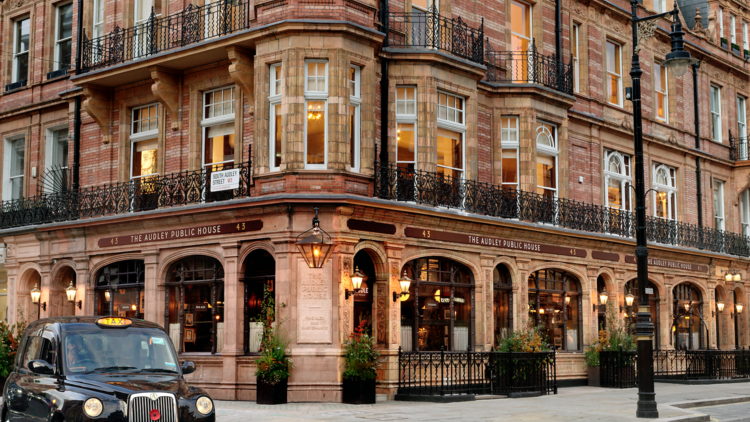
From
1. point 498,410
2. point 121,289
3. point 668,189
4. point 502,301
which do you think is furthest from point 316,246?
point 668,189

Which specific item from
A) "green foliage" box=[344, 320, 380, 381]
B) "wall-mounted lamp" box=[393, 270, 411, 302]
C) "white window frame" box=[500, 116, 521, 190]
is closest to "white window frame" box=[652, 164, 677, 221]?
"white window frame" box=[500, 116, 521, 190]

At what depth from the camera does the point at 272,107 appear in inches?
805

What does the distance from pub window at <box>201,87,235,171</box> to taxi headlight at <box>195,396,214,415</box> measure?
1137cm

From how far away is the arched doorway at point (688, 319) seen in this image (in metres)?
31.2

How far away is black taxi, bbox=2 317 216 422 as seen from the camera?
405 inches

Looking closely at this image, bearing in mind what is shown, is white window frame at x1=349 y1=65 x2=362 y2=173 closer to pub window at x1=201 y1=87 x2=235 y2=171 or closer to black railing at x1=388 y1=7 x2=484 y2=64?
A: black railing at x1=388 y1=7 x2=484 y2=64

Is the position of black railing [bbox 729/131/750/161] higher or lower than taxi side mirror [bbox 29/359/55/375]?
higher

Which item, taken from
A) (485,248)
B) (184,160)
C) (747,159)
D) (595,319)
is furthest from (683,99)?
(184,160)

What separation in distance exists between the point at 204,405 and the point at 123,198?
1342 centimetres

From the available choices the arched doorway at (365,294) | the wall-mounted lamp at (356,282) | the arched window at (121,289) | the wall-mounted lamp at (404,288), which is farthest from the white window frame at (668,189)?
the arched window at (121,289)

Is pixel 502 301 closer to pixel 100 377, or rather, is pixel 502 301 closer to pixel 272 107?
pixel 272 107

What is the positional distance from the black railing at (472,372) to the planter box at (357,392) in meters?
1.57

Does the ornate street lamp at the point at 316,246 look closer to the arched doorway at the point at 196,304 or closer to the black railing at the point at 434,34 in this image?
the arched doorway at the point at 196,304

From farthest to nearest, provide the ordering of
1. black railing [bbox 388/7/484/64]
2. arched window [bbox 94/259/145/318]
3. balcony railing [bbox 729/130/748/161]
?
balcony railing [bbox 729/130/748/161]
arched window [bbox 94/259/145/318]
black railing [bbox 388/7/484/64]
